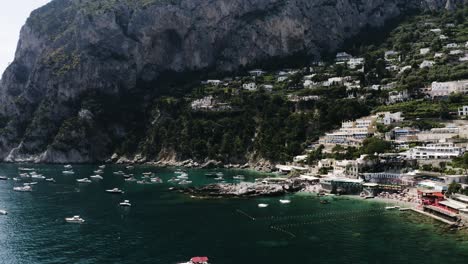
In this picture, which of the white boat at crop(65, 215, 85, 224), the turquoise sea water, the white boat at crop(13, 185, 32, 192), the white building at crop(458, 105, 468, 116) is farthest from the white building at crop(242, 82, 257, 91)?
the white boat at crop(65, 215, 85, 224)

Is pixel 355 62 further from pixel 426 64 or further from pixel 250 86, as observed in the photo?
pixel 250 86

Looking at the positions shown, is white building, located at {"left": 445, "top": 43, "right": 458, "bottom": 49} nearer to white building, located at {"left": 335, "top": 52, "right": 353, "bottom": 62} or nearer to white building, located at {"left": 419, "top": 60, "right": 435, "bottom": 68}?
white building, located at {"left": 419, "top": 60, "right": 435, "bottom": 68}

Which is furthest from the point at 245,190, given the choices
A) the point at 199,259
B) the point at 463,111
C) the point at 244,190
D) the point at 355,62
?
the point at 355,62

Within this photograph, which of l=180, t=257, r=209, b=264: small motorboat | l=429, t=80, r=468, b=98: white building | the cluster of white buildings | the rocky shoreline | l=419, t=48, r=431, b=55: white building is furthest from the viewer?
l=419, t=48, r=431, b=55: white building

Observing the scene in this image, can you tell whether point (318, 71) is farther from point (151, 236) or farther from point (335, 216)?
point (151, 236)

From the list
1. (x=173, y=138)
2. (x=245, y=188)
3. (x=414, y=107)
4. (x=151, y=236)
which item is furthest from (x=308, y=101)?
(x=151, y=236)
